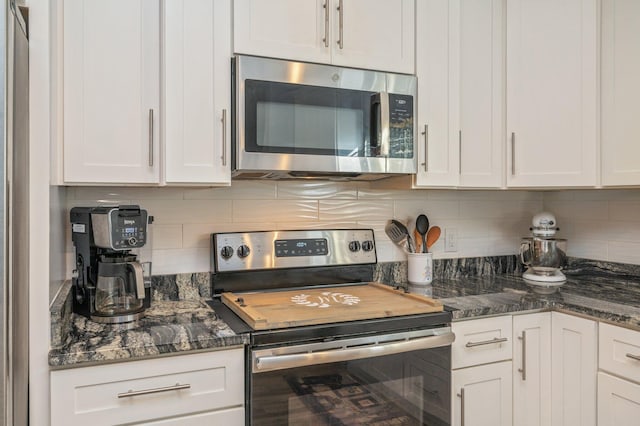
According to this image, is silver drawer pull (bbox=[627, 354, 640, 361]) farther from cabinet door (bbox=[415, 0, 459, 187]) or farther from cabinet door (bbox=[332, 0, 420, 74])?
cabinet door (bbox=[332, 0, 420, 74])

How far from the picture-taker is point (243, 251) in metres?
1.93

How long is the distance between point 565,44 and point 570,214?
0.92m

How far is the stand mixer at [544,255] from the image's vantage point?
227 cm

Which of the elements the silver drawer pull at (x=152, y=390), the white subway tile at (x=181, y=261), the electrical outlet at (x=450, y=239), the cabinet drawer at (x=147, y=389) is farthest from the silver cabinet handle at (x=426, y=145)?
the silver drawer pull at (x=152, y=390)

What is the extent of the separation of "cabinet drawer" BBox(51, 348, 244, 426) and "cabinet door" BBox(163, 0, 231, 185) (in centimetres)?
60

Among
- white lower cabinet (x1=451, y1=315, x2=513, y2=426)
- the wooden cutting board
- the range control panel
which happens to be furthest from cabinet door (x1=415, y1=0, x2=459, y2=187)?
white lower cabinet (x1=451, y1=315, x2=513, y2=426)

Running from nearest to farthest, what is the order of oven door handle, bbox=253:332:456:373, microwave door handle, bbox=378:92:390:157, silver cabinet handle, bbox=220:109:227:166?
oven door handle, bbox=253:332:456:373
silver cabinet handle, bbox=220:109:227:166
microwave door handle, bbox=378:92:390:157

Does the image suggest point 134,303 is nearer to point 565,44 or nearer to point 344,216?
point 344,216

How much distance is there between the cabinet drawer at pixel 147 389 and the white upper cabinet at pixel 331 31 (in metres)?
1.05

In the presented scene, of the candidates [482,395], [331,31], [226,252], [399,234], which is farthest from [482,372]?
[331,31]

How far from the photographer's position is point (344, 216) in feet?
7.27

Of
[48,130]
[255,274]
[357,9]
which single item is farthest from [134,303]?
[357,9]

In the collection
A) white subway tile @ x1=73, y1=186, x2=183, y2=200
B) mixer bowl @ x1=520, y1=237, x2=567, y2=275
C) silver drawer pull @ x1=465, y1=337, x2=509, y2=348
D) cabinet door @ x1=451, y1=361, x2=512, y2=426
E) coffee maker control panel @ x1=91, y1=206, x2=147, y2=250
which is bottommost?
cabinet door @ x1=451, y1=361, x2=512, y2=426

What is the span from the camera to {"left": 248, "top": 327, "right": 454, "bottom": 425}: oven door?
1418 millimetres
